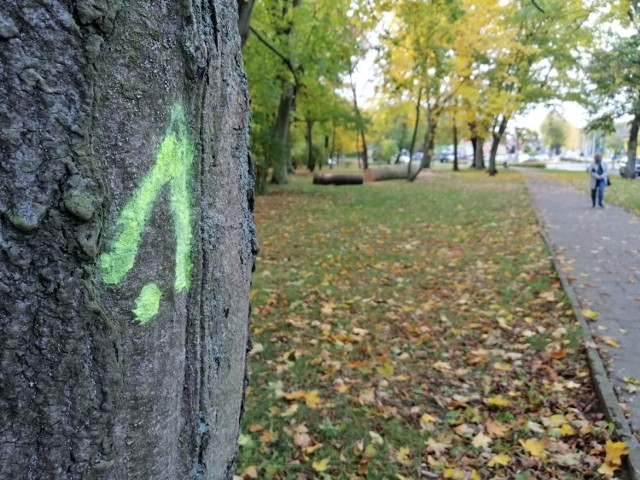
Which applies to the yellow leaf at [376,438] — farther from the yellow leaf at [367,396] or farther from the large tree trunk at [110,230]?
the large tree trunk at [110,230]

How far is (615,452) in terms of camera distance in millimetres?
2816

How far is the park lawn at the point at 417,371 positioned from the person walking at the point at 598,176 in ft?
→ 20.5

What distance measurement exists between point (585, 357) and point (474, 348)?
0.89m

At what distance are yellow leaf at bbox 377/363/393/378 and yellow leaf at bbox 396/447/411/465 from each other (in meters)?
0.93

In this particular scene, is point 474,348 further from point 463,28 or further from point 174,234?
point 463,28

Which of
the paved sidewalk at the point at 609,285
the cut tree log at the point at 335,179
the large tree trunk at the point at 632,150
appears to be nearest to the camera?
the paved sidewalk at the point at 609,285

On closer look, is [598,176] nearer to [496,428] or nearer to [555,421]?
[555,421]

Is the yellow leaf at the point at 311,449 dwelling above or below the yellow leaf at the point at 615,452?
below

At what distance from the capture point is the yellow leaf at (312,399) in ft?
11.6

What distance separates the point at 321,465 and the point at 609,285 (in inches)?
189

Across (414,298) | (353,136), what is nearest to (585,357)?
(414,298)

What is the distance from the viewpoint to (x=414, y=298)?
589 centimetres

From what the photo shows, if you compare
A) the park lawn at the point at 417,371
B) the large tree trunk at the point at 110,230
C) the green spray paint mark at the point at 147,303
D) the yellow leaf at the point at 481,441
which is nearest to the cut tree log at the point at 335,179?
the park lawn at the point at 417,371

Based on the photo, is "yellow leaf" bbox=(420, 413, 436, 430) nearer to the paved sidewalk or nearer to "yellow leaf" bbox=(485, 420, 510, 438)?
"yellow leaf" bbox=(485, 420, 510, 438)
